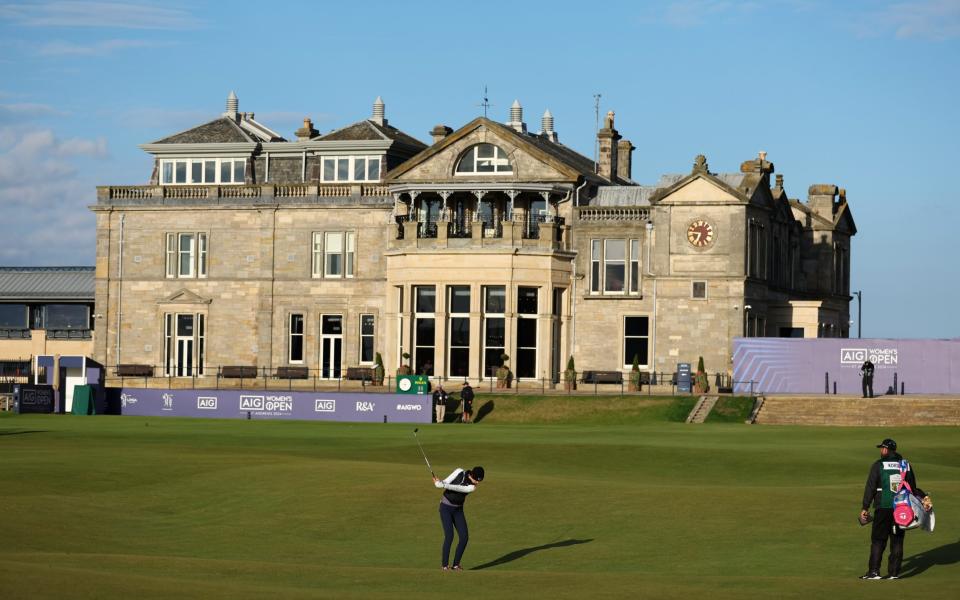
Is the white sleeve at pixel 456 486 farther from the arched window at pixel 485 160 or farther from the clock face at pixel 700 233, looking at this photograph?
the arched window at pixel 485 160

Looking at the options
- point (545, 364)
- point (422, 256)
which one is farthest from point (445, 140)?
point (545, 364)

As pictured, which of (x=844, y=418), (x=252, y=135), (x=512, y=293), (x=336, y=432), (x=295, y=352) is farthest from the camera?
(x=252, y=135)

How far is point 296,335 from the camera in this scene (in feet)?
256

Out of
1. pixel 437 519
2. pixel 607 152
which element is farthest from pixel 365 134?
pixel 437 519

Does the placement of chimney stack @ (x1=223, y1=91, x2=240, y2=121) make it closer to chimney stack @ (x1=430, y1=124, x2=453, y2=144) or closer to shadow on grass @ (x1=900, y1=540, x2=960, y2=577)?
chimney stack @ (x1=430, y1=124, x2=453, y2=144)

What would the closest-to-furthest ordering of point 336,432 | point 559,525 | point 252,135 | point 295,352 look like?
1. point 559,525
2. point 336,432
3. point 295,352
4. point 252,135

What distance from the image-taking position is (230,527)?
31922 mm

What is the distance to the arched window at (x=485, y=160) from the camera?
73.4m

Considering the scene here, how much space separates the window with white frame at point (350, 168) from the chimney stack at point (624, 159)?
46.5ft

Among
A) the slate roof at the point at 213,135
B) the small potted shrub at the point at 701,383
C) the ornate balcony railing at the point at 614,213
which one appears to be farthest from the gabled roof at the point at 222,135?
the small potted shrub at the point at 701,383

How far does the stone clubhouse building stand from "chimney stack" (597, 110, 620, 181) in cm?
13

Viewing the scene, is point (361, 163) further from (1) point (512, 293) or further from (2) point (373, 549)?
(2) point (373, 549)

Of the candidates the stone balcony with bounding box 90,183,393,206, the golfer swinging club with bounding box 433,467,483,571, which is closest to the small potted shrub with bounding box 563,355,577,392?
the stone balcony with bounding box 90,183,393,206

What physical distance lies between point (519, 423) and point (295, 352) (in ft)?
59.8
